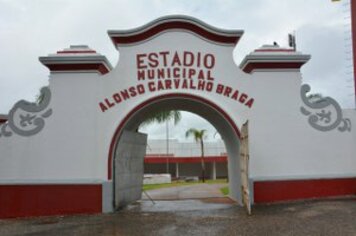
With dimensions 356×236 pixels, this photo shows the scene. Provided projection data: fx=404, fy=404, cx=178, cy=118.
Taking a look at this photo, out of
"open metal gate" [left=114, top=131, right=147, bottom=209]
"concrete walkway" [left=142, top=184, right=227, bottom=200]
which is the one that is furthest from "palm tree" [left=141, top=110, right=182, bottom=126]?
"open metal gate" [left=114, top=131, right=147, bottom=209]

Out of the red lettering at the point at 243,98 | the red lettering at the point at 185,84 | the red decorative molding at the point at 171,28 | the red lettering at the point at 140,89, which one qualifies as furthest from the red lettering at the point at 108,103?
the red lettering at the point at 243,98

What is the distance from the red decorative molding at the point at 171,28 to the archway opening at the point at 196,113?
1.93m

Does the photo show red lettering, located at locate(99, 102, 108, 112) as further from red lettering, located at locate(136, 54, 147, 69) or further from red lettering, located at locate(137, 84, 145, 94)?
red lettering, located at locate(136, 54, 147, 69)

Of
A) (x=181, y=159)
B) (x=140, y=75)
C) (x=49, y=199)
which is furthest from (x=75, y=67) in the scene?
(x=181, y=159)

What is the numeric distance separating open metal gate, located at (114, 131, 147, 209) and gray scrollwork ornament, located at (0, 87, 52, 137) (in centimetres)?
247

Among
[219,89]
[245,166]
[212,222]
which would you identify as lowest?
[212,222]

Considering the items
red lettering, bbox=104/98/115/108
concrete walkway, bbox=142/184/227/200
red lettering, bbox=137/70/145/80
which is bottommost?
concrete walkway, bbox=142/184/227/200

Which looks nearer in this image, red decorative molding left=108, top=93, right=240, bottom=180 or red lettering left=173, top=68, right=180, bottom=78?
red decorative molding left=108, top=93, right=240, bottom=180

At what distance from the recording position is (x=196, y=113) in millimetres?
14633

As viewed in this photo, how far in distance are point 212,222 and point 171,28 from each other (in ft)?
19.8

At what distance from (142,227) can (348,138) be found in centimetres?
714

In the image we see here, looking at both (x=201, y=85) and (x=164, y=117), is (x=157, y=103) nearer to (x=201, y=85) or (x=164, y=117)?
(x=201, y=85)

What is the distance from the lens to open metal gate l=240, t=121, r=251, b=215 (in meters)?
11.3

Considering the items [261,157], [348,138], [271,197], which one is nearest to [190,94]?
[261,157]
